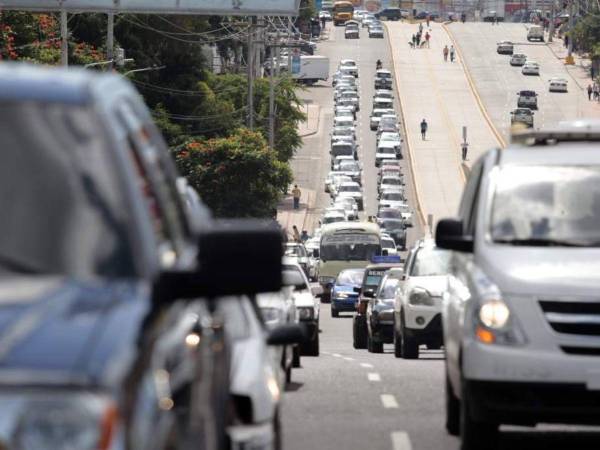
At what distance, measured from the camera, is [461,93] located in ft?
459

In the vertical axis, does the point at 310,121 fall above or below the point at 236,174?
below

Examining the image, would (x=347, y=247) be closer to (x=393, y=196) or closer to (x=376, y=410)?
(x=393, y=196)

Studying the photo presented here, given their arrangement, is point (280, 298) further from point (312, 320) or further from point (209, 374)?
point (209, 374)

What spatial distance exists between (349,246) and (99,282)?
57.7m

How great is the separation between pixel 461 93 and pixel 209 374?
442ft

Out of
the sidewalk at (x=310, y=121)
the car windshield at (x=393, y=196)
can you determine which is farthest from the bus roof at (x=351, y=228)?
the sidewalk at (x=310, y=121)

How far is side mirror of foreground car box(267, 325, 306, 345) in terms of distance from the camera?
310 inches

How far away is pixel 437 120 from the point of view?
128250 millimetres

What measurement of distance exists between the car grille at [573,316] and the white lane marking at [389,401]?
4309 mm

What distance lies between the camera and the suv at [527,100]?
131 meters

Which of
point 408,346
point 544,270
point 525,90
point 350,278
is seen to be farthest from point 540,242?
point 525,90

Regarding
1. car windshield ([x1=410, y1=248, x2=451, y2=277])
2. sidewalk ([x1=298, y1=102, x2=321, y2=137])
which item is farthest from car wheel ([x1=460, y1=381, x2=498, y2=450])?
sidewalk ([x1=298, y1=102, x2=321, y2=137])

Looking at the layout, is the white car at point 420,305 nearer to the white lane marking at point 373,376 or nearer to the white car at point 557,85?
the white lane marking at point 373,376

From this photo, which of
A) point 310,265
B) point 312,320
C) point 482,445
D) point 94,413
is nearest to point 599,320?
point 482,445
